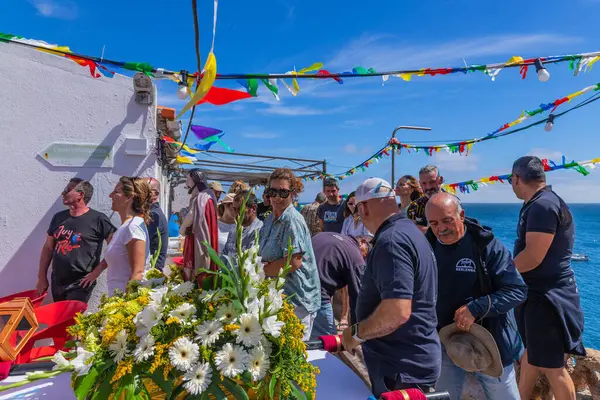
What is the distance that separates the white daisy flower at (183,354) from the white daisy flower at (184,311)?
82mm

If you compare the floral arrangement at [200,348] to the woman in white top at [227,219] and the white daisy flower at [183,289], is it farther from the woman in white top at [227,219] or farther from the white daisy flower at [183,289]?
the woman in white top at [227,219]

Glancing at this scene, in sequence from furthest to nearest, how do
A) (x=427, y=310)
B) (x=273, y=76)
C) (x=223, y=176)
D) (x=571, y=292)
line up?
(x=223, y=176) → (x=273, y=76) → (x=571, y=292) → (x=427, y=310)

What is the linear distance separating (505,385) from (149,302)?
2134mm

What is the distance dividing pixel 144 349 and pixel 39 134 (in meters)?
3.83

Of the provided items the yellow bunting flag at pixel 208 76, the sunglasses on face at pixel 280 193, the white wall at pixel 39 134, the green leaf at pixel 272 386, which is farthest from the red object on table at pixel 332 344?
the white wall at pixel 39 134

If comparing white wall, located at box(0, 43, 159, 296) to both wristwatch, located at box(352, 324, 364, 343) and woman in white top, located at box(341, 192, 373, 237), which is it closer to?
woman in white top, located at box(341, 192, 373, 237)

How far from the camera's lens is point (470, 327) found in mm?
2258

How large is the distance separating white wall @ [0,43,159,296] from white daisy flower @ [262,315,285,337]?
3.58 meters

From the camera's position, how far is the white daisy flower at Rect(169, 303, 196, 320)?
1.32 meters

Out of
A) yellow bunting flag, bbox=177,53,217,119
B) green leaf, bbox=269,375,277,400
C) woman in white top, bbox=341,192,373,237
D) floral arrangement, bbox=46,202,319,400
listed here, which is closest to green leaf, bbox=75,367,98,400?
floral arrangement, bbox=46,202,319,400

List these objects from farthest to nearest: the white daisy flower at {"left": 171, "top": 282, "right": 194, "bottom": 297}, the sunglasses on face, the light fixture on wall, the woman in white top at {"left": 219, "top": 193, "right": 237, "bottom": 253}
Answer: the woman in white top at {"left": 219, "top": 193, "right": 237, "bottom": 253} < the light fixture on wall < the sunglasses on face < the white daisy flower at {"left": 171, "top": 282, "right": 194, "bottom": 297}

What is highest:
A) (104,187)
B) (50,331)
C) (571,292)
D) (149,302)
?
(104,187)

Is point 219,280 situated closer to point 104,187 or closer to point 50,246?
point 50,246

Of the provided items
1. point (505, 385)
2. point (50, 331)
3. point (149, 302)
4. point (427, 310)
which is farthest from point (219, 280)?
point (505, 385)
